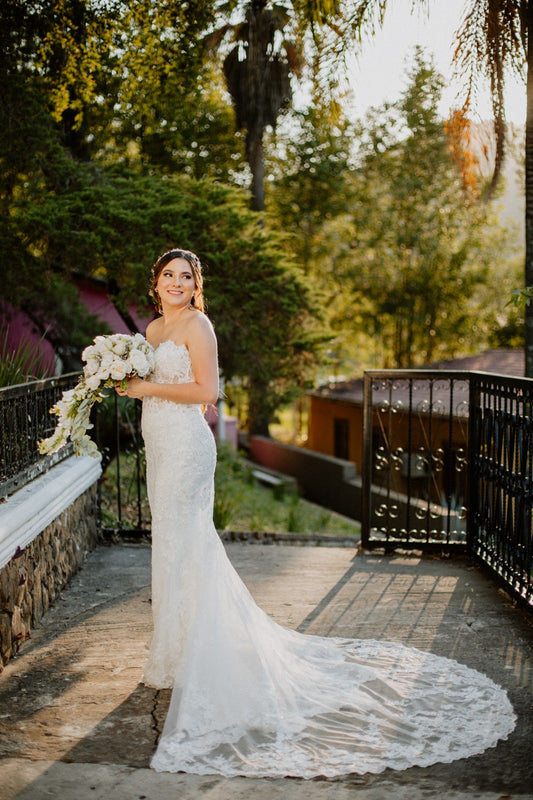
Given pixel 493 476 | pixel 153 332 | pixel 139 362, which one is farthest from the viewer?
pixel 493 476

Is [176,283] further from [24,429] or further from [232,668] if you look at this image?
[232,668]

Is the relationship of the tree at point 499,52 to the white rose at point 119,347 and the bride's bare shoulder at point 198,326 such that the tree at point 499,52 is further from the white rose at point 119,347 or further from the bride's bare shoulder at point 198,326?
the white rose at point 119,347

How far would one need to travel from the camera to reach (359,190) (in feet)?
81.7

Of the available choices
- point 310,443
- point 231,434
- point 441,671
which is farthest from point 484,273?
point 441,671

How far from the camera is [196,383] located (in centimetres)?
371

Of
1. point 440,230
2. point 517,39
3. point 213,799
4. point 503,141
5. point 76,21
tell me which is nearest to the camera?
point 213,799

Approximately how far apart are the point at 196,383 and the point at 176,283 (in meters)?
0.53

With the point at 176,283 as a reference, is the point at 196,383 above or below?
below

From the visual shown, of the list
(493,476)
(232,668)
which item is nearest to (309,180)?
(493,476)

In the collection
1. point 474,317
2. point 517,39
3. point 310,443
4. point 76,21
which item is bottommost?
point 310,443

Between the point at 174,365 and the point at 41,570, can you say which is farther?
the point at 41,570

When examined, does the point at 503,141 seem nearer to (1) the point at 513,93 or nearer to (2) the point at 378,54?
(1) the point at 513,93

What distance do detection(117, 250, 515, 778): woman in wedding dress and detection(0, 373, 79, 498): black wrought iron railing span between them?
3.27 feet

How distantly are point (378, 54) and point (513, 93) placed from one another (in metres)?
1.75
